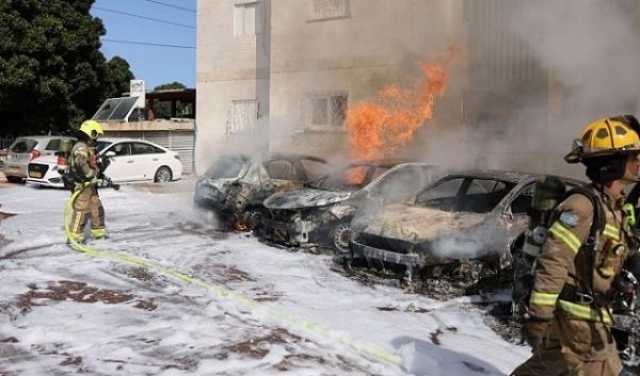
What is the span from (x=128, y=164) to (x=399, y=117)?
7.80 meters

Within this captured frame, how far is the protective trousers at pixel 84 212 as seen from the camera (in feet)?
27.3

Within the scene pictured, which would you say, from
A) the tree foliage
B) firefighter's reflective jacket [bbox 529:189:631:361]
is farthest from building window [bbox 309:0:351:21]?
the tree foliage

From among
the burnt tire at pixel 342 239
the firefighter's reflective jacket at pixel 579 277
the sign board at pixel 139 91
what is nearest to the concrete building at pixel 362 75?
the sign board at pixel 139 91

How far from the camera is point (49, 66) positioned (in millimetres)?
23297

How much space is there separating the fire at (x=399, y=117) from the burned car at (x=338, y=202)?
3407mm

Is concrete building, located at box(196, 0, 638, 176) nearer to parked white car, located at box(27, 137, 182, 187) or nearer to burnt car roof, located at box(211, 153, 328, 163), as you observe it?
parked white car, located at box(27, 137, 182, 187)

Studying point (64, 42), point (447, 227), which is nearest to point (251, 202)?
point (447, 227)

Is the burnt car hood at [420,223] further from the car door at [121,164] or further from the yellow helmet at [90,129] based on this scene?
the car door at [121,164]

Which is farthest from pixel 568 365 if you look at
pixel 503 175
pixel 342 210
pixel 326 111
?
pixel 326 111

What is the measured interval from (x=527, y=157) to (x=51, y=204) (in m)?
9.88

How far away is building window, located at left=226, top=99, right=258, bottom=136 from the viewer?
17.8 metres

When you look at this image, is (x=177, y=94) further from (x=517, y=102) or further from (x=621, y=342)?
→ (x=621, y=342)

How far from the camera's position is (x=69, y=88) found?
24062 mm

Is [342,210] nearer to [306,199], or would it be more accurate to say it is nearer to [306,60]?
[306,199]
